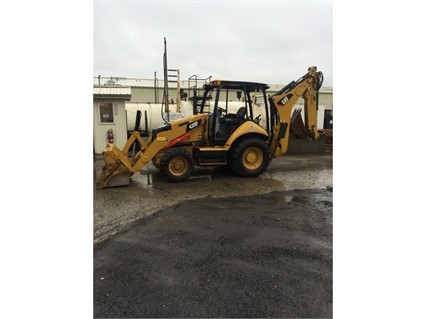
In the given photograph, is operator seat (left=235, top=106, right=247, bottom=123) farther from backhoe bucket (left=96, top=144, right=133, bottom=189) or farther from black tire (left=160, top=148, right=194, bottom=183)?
backhoe bucket (left=96, top=144, right=133, bottom=189)

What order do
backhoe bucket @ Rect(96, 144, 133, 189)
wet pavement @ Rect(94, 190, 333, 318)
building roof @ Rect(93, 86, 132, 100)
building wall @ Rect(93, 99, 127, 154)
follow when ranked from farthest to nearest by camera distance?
1. building wall @ Rect(93, 99, 127, 154)
2. building roof @ Rect(93, 86, 132, 100)
3. backhoe bucket @ Rect(96, 144, 133, 189)
4. wet pavement @ Rect(94, 190, 333, 318)

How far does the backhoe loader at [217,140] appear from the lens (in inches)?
236

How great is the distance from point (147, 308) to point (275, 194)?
360cm

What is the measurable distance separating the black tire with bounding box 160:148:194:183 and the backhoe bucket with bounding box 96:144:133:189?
75cm

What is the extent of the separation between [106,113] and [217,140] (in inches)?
202

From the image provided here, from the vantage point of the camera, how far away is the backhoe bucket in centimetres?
562

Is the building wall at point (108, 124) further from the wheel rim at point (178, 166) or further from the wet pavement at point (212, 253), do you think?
the wet pavement at point (212, 253)

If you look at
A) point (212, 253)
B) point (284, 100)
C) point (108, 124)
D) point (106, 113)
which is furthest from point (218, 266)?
point (106, 113)

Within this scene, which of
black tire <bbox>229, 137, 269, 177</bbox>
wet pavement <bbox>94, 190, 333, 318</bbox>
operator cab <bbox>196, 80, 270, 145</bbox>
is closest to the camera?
wet pavement <bbox>94, 190, 333, 318</bbox>

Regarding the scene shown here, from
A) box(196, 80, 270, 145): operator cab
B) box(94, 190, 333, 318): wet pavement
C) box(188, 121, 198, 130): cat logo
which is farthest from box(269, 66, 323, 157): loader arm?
box(94, 190, 333, 318): wet pavement

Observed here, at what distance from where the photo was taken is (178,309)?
218 cm

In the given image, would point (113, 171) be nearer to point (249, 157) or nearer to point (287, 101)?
point (249, 157)

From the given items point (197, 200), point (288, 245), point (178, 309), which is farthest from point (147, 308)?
point (197, 200)

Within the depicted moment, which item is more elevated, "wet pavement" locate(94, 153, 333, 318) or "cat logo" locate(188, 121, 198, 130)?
"cat logo" locate(188, 121, 198, 130)
